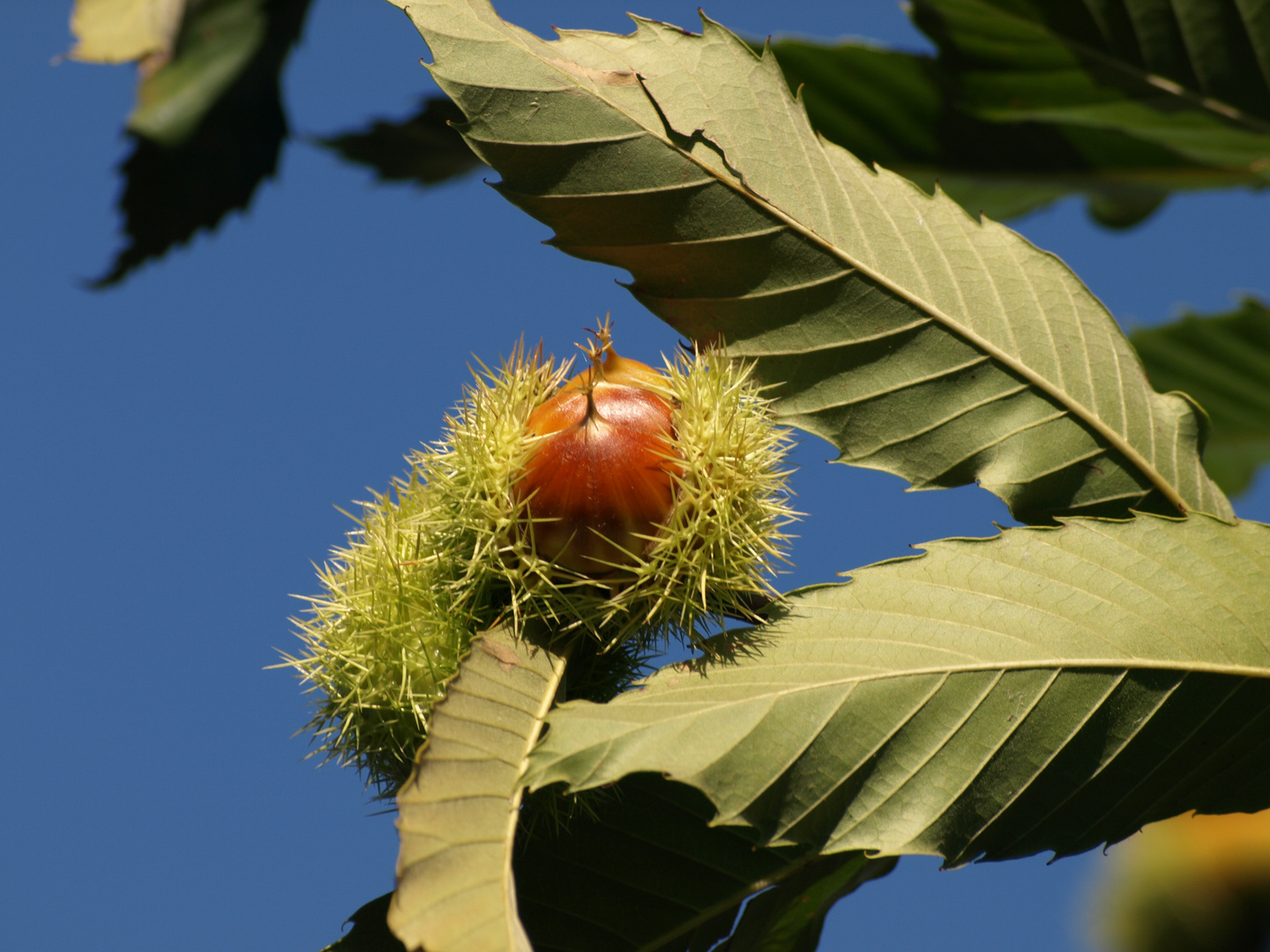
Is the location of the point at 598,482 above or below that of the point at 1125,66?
below

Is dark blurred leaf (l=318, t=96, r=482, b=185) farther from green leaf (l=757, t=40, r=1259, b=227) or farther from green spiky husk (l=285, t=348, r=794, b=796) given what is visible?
green spiky husk (l=285, t=348, r=794, b=796)

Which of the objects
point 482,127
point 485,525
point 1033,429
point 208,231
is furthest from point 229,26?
point 1033,429

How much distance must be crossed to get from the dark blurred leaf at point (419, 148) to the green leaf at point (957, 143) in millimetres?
629

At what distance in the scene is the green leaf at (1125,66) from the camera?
1140 millimetres

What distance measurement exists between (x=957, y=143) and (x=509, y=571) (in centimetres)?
108

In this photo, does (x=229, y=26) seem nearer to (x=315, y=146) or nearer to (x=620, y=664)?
(x=315, y=146)

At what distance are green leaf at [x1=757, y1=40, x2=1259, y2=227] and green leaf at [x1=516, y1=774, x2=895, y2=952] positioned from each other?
99 centimetres

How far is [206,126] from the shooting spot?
1775 millimetres

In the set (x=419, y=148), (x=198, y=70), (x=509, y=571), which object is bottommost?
(x=509, y=571)

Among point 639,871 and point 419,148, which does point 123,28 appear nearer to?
point 419,148

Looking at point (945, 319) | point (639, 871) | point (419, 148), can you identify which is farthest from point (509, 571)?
point (419, 148)

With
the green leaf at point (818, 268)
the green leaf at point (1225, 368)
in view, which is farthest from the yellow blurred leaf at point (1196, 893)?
the green leaf at point (818, 268)

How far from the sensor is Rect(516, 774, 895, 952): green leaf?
71 cm

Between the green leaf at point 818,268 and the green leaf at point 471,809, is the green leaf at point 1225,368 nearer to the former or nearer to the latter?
the green leaf at point 818,268
